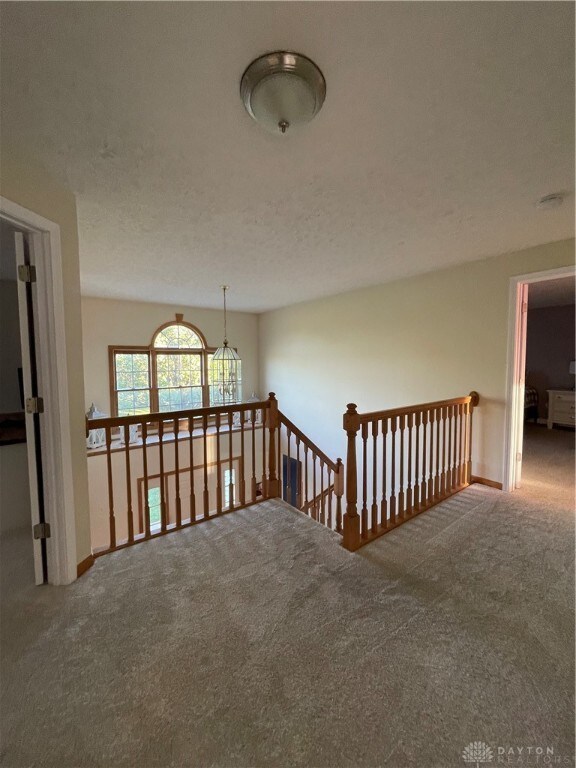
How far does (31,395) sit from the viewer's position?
184 cm

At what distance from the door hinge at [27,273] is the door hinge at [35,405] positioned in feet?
2.27

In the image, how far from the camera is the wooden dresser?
5.63m

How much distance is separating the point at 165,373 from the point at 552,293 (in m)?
6.69

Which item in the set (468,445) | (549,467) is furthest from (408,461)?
(549,467)

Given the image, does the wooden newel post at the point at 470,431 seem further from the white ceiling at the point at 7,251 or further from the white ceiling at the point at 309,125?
the white ceiling at the point at 7,251

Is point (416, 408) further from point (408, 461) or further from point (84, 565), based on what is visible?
point (84, 565)

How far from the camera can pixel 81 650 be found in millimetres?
1448

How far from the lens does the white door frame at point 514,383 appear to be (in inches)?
120

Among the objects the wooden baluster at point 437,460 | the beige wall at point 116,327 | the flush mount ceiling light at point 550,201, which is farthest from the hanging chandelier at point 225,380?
the flush mount ceiling light at point 550,201

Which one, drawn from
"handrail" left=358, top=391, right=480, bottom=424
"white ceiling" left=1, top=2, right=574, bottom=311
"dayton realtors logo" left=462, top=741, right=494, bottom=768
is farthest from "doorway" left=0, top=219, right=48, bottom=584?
"dayton realtors logo" left=462, top=741, right=494, bottom=768

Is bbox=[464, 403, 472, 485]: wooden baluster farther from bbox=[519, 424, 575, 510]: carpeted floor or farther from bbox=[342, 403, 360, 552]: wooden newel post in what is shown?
bbox=[342, 403, 360, 552]: wooden newel post

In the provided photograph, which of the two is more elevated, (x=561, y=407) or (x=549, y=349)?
(x=549, y=349)

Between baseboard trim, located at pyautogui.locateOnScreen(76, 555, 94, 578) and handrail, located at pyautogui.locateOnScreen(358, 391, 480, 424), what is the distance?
6.88 feet

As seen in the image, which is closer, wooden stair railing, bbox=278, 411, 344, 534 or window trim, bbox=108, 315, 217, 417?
wooden stair railing, bbox=278, 411, 344, 534
